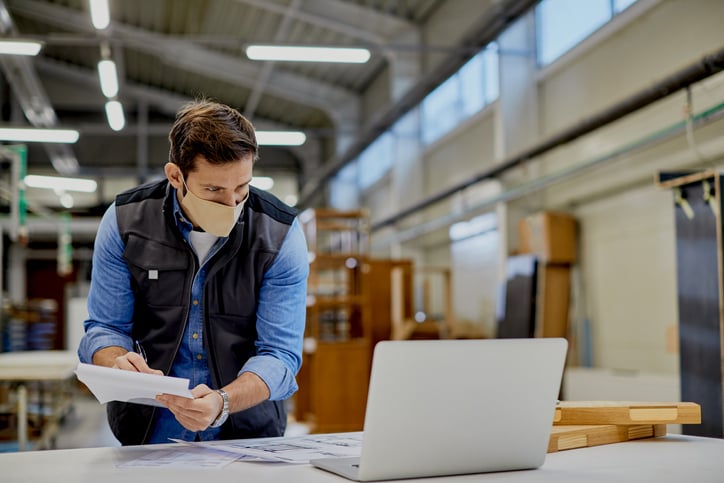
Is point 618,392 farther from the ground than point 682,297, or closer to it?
closer to it

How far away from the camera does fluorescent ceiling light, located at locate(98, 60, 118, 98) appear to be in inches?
312

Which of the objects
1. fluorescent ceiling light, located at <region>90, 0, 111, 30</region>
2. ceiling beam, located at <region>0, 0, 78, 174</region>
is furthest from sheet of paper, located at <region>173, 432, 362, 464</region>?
ceiling beam, located at <region>0, 0, 78, 174</region>

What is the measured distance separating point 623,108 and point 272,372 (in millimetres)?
4900

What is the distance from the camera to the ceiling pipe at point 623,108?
4.92 metres

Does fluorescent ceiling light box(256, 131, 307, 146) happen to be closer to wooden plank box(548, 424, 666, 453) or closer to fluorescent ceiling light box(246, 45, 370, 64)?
fluorescent ceiling light box(246, 45, 370, 64)

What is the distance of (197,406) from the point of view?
1.54m

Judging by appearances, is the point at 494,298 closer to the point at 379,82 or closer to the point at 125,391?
the point at 379,82

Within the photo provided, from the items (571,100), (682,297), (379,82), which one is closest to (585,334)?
(571,100)

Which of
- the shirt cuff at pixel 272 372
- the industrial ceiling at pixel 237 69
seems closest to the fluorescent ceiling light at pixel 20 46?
the industrial ceiling at pixel 237 69

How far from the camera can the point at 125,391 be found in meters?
1.51

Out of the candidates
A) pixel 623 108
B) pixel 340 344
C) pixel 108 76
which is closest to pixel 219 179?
pixel 623 108

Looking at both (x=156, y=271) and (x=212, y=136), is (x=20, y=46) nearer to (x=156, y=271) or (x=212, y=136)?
(x=156, y=271)

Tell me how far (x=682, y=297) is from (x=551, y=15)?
4.87m

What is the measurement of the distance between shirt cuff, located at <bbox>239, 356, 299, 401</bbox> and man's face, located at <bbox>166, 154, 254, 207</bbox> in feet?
1.25
